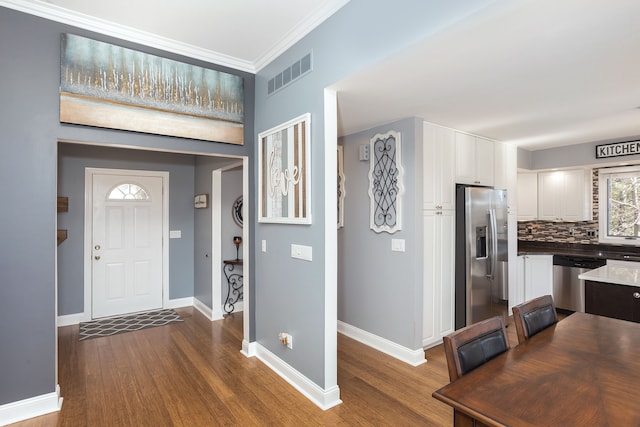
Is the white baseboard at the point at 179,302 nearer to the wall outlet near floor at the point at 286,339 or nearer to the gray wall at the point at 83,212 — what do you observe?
the gray wall at the point at 83,212

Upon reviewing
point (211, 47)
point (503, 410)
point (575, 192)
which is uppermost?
point (211, 47)

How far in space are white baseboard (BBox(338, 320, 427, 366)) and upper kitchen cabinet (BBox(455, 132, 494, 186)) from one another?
187 cm

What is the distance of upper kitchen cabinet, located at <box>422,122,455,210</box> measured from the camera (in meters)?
3.39

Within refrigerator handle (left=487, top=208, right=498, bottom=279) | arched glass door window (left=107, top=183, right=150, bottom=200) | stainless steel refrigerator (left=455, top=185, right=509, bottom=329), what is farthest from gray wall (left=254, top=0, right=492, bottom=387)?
arched glass door window (left=107, top=183, right=150, bottom=200)

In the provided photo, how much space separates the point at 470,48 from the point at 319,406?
8.40ft

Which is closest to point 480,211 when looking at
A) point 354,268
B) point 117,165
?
point 354,268

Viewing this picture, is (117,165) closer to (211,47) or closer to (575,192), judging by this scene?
(211,47)

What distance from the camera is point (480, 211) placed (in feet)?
12.3

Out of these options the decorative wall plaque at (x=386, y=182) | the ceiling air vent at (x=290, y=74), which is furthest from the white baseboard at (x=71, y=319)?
the decorative wall plaque at (x=386, y=182)

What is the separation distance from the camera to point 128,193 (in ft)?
15.8

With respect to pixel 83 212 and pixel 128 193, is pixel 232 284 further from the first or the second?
pixel 83 212

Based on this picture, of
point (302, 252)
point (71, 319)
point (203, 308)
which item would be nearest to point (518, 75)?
point (302, 252)

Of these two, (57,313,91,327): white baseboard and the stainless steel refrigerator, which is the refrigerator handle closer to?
the stainless steel refrigerator

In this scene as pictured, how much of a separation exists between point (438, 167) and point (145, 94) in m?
2.81
